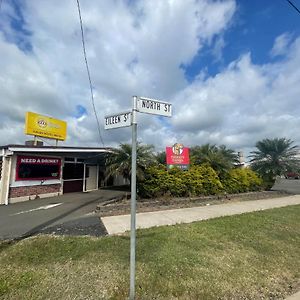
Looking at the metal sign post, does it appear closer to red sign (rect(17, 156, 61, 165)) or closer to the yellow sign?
red sign (rect(17, 156, 61, 165))

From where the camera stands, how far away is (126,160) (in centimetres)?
1108

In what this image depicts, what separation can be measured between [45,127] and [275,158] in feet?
60.2

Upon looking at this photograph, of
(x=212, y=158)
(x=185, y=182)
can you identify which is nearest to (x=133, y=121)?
(x=185, y=182)

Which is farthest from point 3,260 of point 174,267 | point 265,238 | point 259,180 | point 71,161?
point 259,180

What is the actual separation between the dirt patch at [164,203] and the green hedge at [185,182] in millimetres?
518

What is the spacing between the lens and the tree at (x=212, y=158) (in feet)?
43.5

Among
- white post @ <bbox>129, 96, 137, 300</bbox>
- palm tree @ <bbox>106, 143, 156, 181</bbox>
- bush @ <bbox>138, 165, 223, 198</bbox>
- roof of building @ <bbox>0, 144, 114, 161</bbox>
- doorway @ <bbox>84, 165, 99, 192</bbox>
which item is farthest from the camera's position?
doorway @ <bbox>84, 165, 99, 192</bbox>

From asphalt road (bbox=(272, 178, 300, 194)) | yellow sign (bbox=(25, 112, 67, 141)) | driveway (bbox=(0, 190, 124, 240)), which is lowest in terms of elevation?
driveway (bbox=(0, 190, 124, 240))

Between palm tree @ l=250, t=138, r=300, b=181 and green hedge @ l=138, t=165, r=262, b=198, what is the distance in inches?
124

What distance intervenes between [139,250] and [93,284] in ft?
4.65

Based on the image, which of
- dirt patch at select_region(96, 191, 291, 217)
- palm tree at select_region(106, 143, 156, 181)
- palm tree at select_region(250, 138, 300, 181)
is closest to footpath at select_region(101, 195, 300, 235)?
dirt patch at select_region(96, 191, 291, 217)

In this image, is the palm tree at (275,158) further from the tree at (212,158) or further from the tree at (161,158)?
the tree at (161,158)

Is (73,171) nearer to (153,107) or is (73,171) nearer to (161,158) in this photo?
(161,158)

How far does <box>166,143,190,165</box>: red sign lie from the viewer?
11953mm
